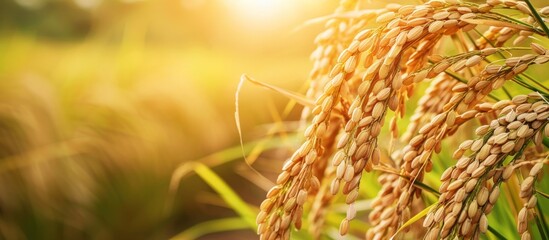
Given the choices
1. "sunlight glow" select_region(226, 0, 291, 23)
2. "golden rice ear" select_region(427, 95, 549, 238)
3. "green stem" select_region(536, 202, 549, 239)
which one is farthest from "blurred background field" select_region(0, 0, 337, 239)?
"golden rice ear" select_region(427, 95, 549, 238)

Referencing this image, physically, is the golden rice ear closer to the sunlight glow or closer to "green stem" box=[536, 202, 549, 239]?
"green stem" box=[536, 202, 549, 239]

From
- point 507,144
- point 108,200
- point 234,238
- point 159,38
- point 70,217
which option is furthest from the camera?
point 159,38

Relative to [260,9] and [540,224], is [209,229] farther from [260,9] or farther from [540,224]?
[260,9]

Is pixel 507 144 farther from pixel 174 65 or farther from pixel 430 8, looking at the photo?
pixel 174 65

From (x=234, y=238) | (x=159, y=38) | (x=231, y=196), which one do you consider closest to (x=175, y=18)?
(x=159, y=38)

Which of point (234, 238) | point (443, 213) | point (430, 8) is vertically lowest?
point (234, 238)

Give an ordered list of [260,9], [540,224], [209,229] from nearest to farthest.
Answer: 1. [540,224]
2. [209,229]
3. [260,9]

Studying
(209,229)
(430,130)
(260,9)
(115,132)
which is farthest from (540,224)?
(260,9)

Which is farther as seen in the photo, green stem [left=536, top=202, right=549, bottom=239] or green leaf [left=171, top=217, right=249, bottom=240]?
green leaf [left=171, top=217, right=249, bottom=240]
